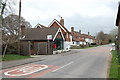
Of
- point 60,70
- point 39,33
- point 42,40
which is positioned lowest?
point 60,70

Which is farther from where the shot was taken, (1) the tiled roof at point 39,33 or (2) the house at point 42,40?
(1) the tiled roof at point 39,33

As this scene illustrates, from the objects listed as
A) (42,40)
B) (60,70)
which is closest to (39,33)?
(42,40)

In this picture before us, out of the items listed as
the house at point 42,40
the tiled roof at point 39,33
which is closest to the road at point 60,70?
the house at point 42,40

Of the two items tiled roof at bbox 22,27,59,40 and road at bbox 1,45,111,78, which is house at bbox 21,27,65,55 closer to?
tiled roof at bbox 22,27,59,40

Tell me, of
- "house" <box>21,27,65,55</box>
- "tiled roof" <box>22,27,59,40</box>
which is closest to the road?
"house" <box>21,27,65,55</box>

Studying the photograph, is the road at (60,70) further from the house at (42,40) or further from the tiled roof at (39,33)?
the tiled roof at (39,33)

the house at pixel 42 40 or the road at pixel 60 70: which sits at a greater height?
the house at pixel 42 40

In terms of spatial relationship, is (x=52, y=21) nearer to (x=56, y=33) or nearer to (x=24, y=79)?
(x=56, y=33)

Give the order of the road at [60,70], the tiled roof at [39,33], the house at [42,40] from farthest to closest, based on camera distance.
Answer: the tiled roof at [39,33] < the house at [42,40] < the road at [60,70]

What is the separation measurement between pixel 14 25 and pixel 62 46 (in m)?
11.9

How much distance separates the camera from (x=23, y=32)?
2862 cm

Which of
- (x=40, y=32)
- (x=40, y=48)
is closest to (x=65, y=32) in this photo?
(x=40, y=32)

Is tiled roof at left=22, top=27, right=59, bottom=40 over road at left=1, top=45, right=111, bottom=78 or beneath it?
over

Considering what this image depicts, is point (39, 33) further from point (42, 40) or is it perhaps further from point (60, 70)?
point (60, 70)
